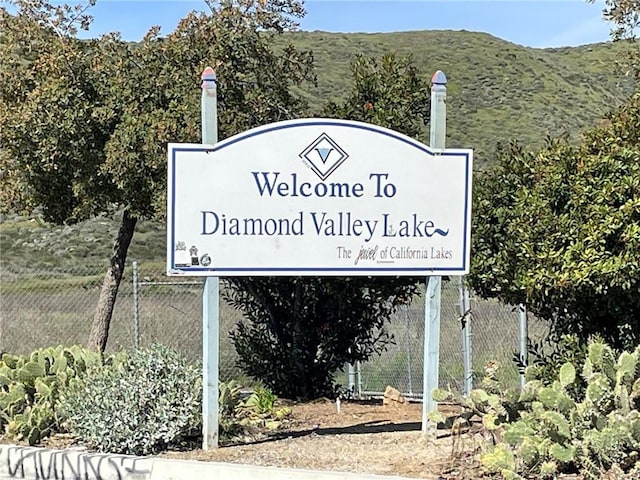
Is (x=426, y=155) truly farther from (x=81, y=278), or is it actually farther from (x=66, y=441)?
(x=81, y=278)

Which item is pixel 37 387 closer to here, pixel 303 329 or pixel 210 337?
pixel 210 337

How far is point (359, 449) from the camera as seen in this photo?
737cm

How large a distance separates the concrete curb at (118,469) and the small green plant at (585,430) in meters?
0.82

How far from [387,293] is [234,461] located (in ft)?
11.2

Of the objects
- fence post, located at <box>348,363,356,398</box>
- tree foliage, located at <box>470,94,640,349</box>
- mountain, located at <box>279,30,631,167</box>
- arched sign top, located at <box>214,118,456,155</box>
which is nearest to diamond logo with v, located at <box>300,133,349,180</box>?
arched sign top, located at <box>214,118,456,155</box>

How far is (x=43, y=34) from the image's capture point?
1005 cm

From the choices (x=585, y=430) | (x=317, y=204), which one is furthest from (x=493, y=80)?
(x=585, y=430)

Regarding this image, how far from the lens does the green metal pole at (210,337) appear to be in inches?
286

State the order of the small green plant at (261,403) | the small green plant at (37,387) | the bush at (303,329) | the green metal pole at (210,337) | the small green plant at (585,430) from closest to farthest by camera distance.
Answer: the small green plant at (585,430), the green metal pole at (210,337), the small green plant at (37,387), the small green plant at (261,403), the bush at (303,329)

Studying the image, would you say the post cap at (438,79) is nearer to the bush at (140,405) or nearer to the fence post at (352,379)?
the bush at (140,405)

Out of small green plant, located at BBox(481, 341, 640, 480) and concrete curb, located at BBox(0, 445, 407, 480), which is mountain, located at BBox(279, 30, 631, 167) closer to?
small green plant, located at BBox(481, 341, 640, 480)

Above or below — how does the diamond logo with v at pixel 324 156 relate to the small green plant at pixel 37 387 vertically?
above

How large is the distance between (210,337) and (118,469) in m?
1.20

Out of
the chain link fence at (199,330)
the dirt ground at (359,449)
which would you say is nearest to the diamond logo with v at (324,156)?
the dirt ground at (359,449)
